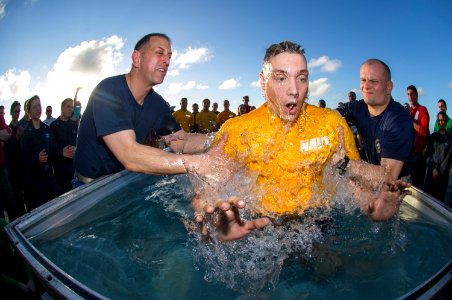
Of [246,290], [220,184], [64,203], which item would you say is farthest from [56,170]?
[246,290]

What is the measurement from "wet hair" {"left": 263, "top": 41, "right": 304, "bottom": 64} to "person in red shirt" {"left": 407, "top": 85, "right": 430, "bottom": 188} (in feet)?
15.5

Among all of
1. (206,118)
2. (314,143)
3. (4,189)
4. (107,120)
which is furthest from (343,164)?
(206,118)

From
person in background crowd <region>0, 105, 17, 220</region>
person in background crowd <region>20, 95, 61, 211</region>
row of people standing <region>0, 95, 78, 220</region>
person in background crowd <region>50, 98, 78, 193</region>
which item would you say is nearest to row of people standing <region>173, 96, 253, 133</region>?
person in background crowd <region>50, 98, 78, 193</region>

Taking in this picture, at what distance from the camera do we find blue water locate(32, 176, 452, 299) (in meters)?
2.03

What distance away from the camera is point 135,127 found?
3.55m

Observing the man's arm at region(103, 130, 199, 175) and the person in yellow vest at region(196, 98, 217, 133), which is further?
the person in yellow vest at region(196, 98, 217, 133)

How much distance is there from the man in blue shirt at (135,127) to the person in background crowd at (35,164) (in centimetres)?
245

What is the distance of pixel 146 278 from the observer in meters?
2.15

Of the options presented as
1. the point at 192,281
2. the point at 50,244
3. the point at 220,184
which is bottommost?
the point at 192,281

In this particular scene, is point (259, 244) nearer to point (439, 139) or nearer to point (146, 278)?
point (146, 278)

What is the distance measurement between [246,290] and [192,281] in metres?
0.37

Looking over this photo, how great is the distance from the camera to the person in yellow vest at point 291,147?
2.54 m

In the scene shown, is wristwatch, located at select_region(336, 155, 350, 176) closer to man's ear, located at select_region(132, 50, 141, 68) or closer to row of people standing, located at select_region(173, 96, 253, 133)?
man's ear, located at select_region(132, 50, 141, 68)

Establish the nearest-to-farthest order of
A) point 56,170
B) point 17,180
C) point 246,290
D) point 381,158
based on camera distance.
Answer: point 246,290
point 381,158
point 17,180
point 56,170
